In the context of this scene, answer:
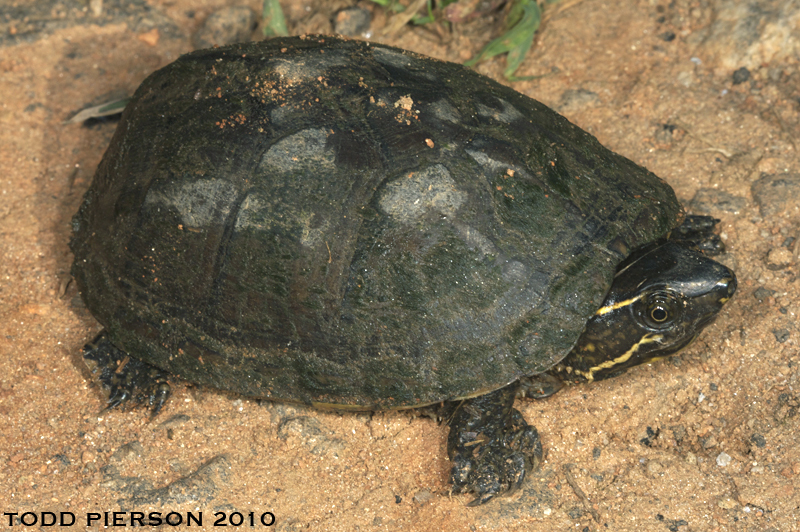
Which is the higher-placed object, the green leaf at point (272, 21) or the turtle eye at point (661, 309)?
the turtle eye at point (661, 309)

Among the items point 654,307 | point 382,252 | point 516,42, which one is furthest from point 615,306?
point 516,42

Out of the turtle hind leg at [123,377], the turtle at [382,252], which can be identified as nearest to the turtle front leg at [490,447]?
the turtle at [382,252]

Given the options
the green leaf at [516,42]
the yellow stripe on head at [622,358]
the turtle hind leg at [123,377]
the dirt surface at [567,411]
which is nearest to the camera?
the dirt surface at [567,411]

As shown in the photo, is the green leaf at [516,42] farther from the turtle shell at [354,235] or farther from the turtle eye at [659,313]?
the turtle eye at [659,313]

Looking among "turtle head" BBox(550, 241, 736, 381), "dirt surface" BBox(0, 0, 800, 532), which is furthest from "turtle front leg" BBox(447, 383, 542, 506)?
"turtle head" BBox(550, 241, 736, 381)

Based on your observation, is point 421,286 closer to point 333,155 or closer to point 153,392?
point 333,155

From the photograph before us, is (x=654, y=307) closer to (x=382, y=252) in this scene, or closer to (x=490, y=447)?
(x=490, y=447)
